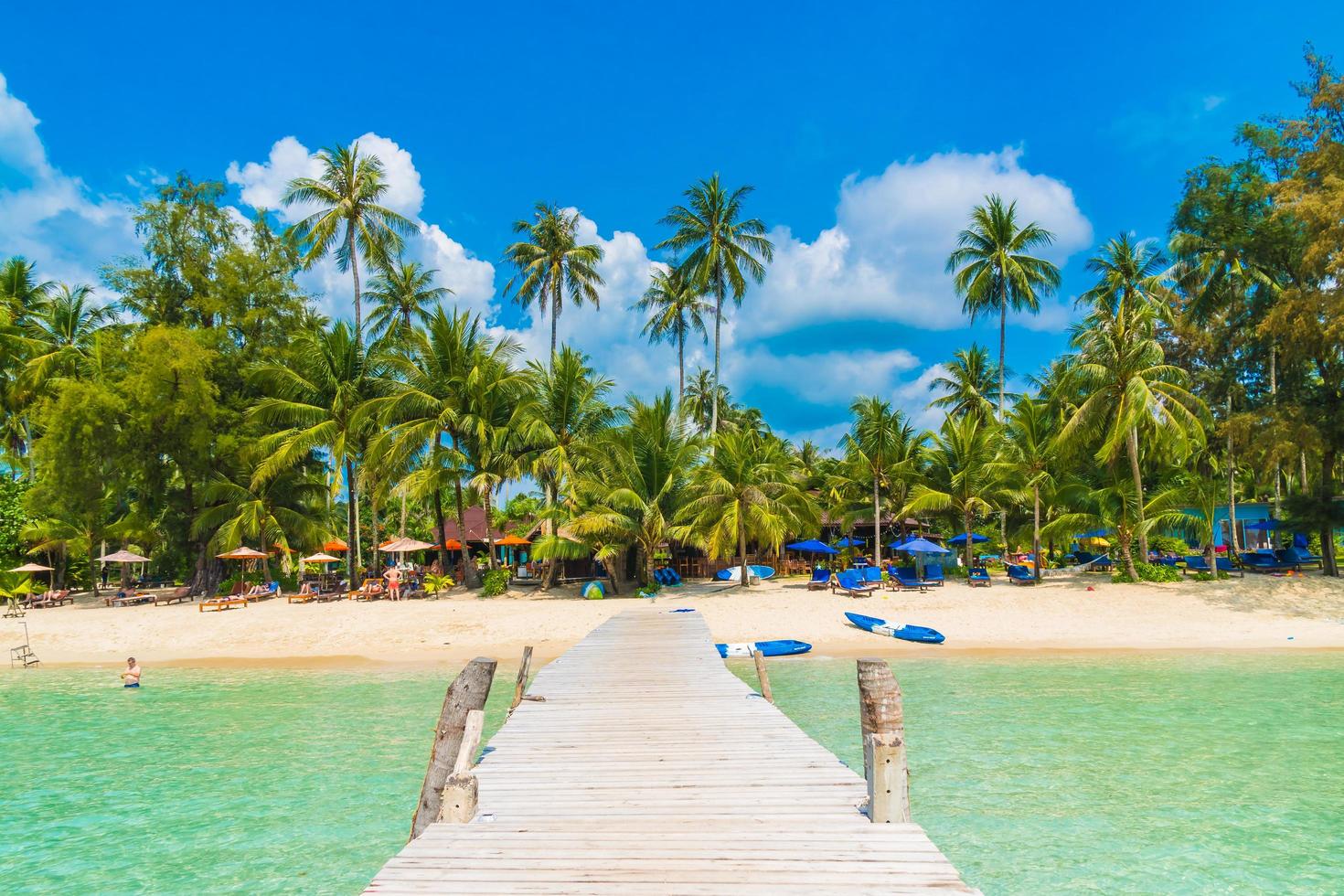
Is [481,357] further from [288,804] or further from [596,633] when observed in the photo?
[288,804]

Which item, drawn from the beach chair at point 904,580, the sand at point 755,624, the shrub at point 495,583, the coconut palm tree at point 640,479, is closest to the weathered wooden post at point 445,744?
the sand at point 755,624

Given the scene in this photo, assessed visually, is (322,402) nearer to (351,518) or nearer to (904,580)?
(351,518)

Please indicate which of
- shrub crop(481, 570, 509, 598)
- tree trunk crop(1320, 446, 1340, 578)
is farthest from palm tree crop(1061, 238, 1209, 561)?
shrub crop(481, 570, 509, 598)

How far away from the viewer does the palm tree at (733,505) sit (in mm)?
25266

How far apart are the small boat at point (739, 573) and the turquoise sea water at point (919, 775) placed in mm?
12785

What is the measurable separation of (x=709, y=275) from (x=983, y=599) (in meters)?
20.7

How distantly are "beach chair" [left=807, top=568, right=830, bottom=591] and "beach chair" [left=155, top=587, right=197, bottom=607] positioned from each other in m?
22.7

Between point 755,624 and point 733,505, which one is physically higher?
point 733,505

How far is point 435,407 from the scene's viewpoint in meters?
28.0

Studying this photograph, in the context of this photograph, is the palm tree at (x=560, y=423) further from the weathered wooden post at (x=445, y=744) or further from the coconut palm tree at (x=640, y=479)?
the weathered wooden post at (x=445, y=744)

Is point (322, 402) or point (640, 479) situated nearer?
point (640, 479)

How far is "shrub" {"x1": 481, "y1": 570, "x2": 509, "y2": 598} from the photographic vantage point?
26.6m

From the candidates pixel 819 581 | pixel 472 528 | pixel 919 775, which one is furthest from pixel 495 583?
pixel 919 775

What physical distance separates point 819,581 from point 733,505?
15.2 feet
